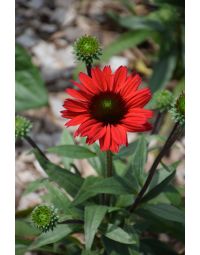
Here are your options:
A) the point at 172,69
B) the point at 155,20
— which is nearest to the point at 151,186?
the point at 172,69

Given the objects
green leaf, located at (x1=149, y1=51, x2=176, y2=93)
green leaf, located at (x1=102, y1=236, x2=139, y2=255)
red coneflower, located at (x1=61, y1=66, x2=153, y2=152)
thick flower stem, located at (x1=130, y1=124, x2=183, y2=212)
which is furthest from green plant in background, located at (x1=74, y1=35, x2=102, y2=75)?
green leaf, located at (x1=149, y1=51, x2=176, y2=93)

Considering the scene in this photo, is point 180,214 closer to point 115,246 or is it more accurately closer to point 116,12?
point 115,246

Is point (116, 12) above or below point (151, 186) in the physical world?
above

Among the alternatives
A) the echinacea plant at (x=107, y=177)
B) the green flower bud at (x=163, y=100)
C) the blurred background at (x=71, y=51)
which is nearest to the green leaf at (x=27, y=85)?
the blurred background at (x=71, y=51)

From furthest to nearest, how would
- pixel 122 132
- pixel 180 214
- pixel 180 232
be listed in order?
pixel 180 232, pixel 180 214, pixel 122 132

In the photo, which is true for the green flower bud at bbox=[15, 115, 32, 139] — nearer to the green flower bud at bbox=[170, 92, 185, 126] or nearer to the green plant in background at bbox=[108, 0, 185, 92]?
the green flower bud at bbox=[170, 92, 185, 126]

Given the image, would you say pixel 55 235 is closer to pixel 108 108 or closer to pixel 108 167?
pixel 108 167
